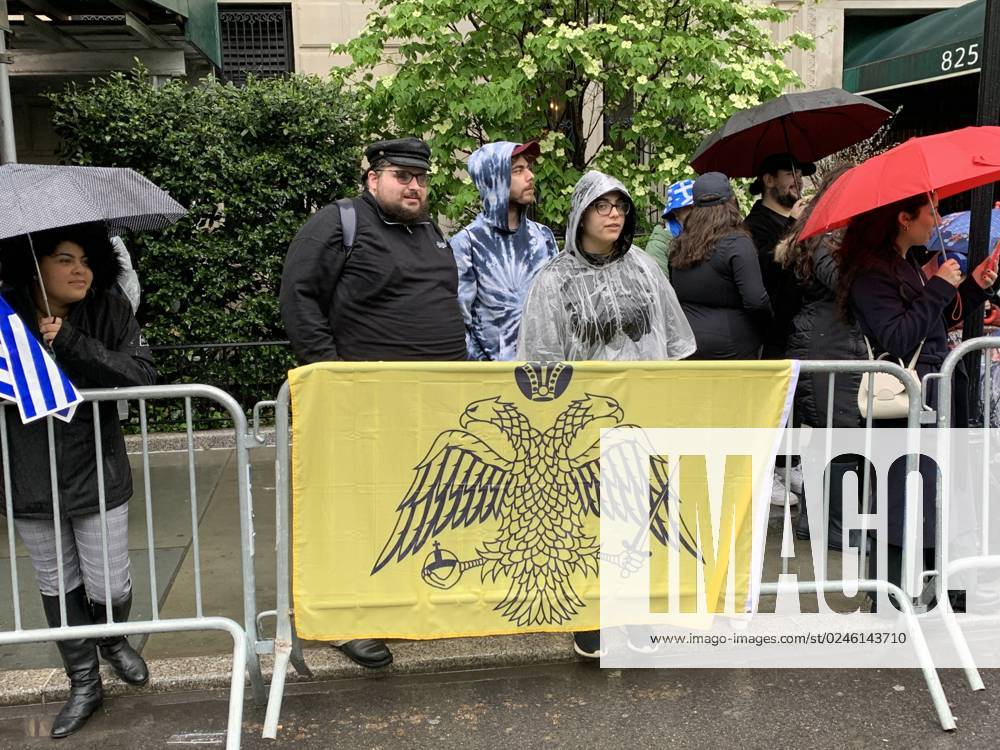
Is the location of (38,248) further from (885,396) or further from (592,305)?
(885,396)

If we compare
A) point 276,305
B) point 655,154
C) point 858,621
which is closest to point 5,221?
point 858,621

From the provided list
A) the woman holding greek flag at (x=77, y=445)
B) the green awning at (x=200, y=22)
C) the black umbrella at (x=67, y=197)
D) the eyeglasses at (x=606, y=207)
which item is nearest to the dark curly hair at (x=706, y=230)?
the eyeglasses at (x=606, y=207)

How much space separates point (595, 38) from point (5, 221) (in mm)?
4794

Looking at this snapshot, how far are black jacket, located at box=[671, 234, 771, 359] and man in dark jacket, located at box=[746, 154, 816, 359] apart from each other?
13cm

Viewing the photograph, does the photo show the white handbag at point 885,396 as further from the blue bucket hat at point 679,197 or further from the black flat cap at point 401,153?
the black flat cap at point 401,153

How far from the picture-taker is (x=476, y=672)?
3943mm

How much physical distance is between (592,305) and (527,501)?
34.3 inches

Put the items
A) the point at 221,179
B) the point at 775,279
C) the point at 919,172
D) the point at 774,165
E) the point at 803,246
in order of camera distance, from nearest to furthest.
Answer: the point at 919,172, the point at 803,246, the point at 775,279, the point at 774,165, the point at 221,179

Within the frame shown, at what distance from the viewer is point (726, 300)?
4918mm

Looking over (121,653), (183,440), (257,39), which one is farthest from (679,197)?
(257,39)

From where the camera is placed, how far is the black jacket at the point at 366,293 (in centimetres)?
390

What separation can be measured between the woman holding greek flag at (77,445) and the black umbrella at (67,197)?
0.12 meters

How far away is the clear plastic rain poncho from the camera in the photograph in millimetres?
3824

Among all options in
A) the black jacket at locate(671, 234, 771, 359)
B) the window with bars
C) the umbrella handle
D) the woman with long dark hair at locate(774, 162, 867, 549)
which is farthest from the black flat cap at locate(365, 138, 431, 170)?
the window with bars
